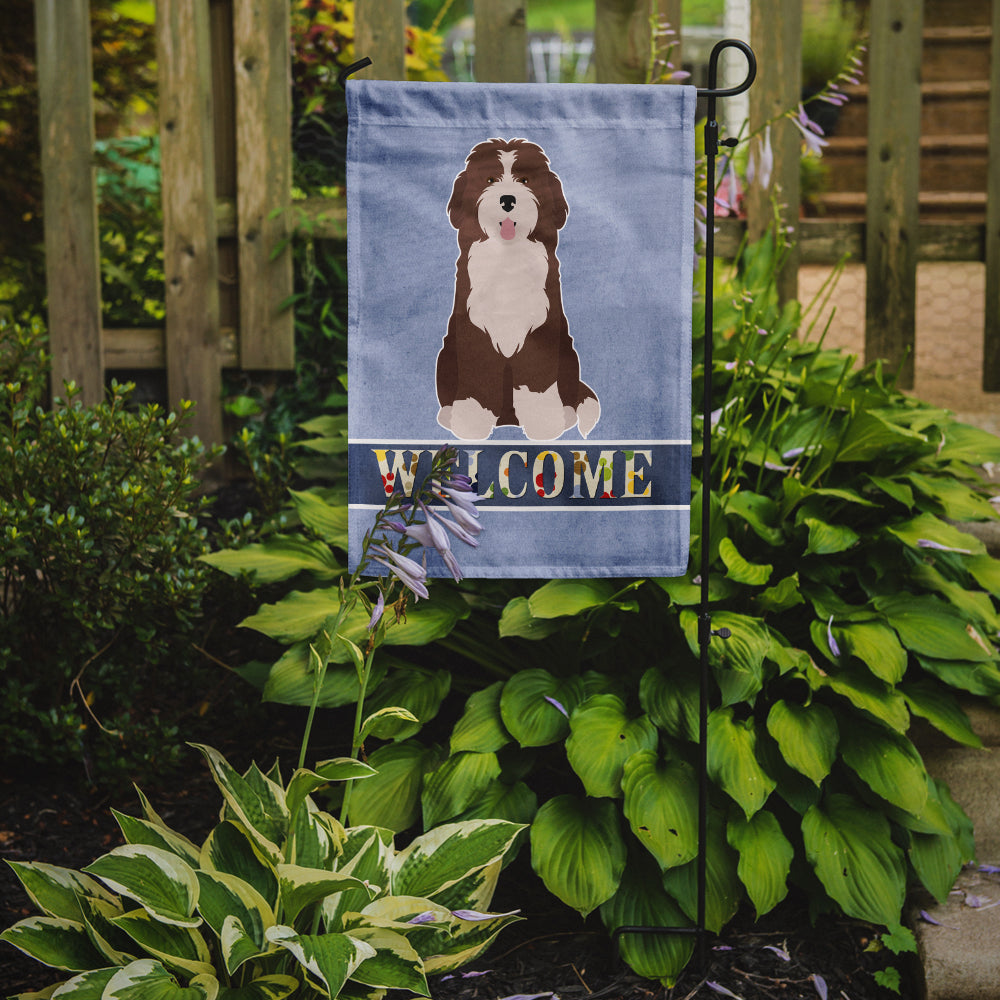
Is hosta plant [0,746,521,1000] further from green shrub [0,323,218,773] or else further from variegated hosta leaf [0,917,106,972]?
green shrub [0,323,218,773]

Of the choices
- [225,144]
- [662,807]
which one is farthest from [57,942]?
[225,144]

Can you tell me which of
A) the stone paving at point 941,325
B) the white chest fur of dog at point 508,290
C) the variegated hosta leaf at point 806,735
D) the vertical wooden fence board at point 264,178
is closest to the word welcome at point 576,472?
the white chest fur of dog at point 508,290

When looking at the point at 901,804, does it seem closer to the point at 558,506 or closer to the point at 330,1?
the point at 558,506

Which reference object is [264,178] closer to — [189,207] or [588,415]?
[189,207]

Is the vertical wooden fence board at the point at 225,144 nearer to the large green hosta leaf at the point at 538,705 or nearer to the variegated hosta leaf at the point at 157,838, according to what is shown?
the large green hosta leaf at the point at 538,705

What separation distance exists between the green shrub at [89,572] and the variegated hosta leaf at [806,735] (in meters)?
1.29

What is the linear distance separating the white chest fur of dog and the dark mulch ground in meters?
1.14

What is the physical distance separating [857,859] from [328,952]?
40.9 inches

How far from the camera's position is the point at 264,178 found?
3.25m

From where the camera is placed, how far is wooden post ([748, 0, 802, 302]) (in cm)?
321

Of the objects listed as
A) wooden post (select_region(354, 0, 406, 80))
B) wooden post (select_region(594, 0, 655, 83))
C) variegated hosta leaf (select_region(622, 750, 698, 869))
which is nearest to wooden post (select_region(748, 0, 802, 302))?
wooden post (select_region(594, 0, 655, 83))

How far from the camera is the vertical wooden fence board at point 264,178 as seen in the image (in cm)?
319

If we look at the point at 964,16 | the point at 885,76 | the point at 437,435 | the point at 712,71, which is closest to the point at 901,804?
the point at 437,435

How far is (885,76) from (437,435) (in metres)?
2.37
